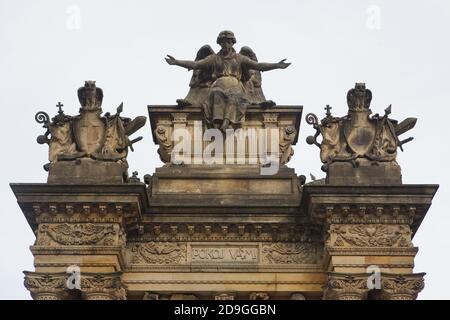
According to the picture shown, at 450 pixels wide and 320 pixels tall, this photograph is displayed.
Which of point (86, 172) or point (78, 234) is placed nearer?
point (78, 234)

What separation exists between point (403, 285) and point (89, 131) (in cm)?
820

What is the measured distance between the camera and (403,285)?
3581 cm

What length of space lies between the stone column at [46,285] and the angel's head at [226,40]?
7658 mm

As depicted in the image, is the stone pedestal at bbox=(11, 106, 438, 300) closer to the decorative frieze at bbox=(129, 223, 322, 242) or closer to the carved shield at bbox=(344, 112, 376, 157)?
the decorative frieze at bbox=(129, 223, 322, 242)

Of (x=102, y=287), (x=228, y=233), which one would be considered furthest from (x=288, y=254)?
(x=102, y=287)

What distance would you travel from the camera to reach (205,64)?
4009 cm

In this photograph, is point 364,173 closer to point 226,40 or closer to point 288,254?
point 288,254

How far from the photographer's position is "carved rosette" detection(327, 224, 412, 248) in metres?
36.3

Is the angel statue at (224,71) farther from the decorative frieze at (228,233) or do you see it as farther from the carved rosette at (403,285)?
the carved rosette at (403,285)

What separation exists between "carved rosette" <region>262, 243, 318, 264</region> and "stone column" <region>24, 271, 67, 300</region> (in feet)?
15.7

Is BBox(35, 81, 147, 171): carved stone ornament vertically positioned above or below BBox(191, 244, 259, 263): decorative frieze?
above

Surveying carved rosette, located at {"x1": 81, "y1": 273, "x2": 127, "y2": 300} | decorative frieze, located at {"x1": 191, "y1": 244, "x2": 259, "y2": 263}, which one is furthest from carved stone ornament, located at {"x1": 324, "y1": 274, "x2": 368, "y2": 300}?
carved rosette, located at {"x1": 81, "y1": 273, "x2": 127, "y2": 300}

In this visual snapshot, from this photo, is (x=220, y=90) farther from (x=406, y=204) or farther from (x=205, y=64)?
(x=406, y=204)

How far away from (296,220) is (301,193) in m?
0.78
